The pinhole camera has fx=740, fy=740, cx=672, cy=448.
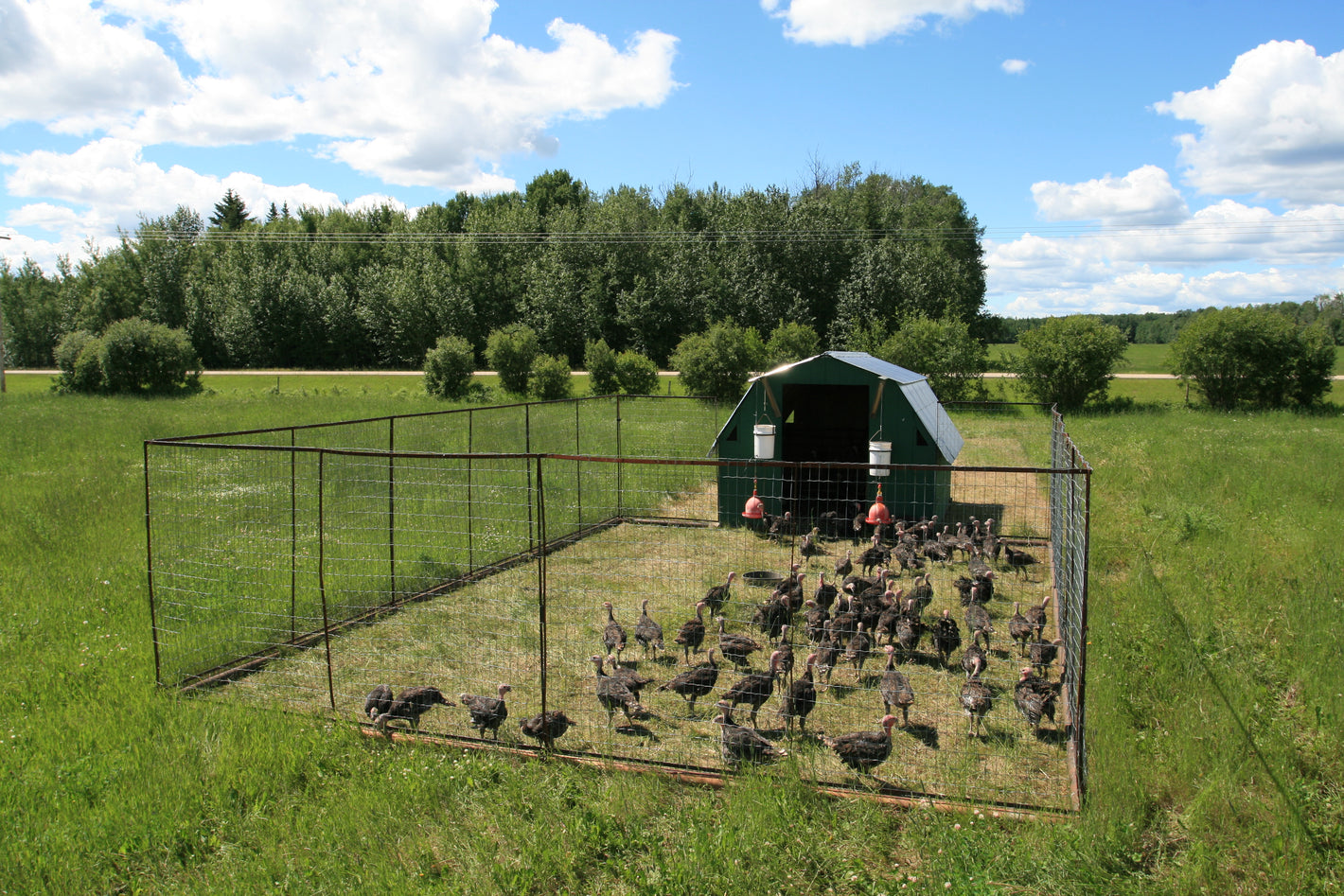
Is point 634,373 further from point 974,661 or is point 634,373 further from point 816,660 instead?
point 974,661

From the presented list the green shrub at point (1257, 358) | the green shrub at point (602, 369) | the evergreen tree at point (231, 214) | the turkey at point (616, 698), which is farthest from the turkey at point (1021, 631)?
the evergreen tree at point (231, 214)

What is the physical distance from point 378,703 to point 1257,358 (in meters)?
31.4

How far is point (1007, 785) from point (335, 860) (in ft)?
13.9

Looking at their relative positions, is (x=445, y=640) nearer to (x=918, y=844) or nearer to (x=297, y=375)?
(x=918, y=844)

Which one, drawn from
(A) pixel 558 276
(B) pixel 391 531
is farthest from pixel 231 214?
(B) pixel 391 531

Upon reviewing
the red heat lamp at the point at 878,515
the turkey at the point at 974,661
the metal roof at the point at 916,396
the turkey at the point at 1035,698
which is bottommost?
the turkey at the point at 1035,698

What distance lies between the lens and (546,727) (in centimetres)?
543

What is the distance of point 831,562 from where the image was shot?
10.5m

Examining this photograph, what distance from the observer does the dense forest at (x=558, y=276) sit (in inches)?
1762

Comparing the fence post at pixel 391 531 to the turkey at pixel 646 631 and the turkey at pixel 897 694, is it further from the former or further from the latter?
the turkey at pixel 897 694

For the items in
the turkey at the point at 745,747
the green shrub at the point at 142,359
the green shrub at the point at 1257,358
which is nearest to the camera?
the turkey at the point at 745,747

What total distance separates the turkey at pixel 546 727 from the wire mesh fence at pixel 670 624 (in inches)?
4.4

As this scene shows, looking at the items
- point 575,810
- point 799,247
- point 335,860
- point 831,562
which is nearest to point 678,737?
point 575,810

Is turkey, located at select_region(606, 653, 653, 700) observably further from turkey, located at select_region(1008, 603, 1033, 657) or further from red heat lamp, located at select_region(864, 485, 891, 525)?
red heat lamp, located at select_region(864, 485, 891, 525)
